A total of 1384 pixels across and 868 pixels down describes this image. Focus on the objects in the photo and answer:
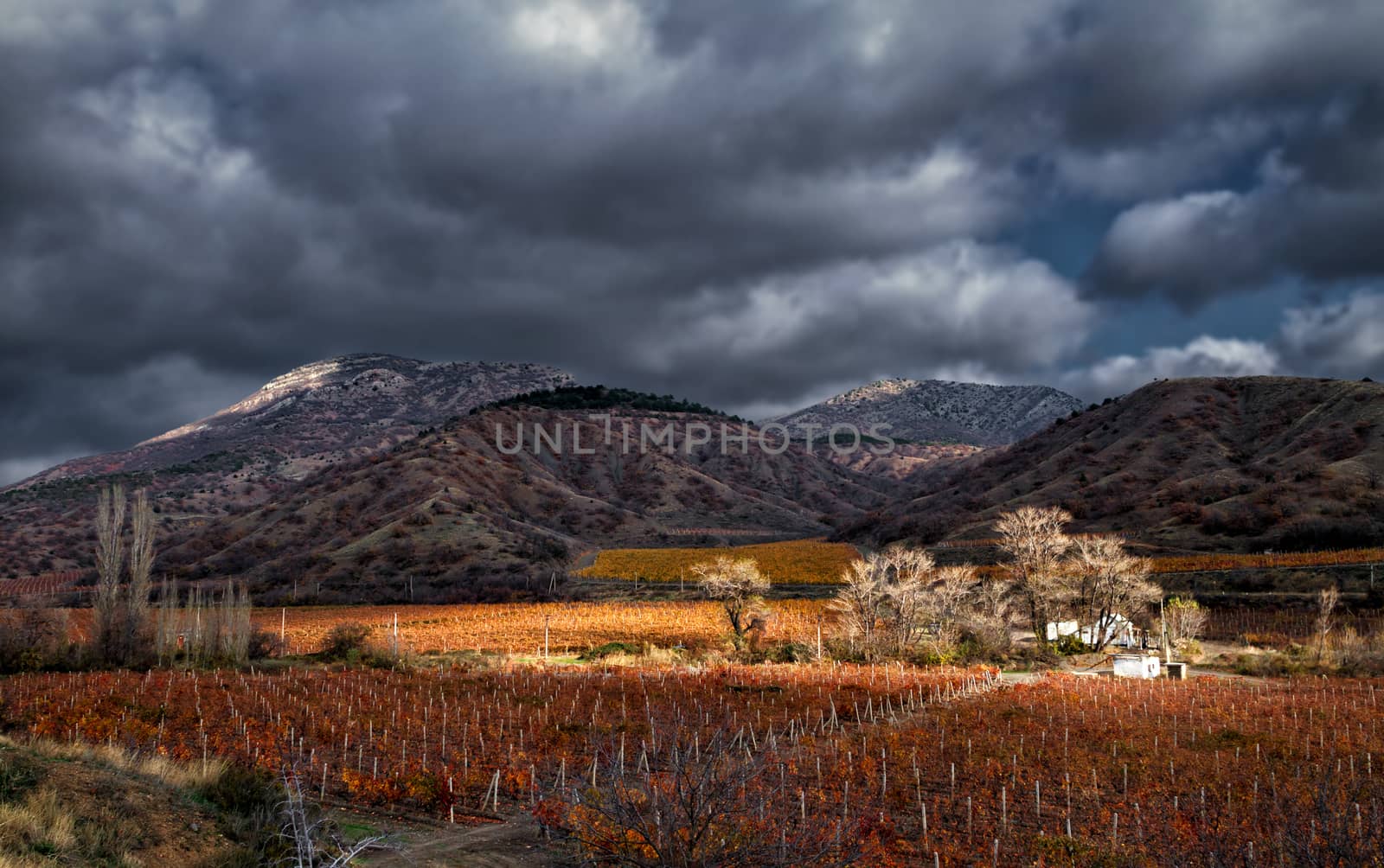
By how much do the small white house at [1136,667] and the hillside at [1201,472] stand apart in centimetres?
3873

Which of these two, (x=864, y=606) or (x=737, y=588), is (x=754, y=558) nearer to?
(x=737, y=588)

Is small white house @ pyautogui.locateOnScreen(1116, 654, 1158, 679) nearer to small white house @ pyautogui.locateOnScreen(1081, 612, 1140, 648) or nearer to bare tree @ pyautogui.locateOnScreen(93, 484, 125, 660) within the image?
small white house @ pyautogui.locateOnScreen(1081, 612, 1140, 648)

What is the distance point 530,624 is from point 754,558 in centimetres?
4291

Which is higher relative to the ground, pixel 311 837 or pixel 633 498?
pixel 633 498

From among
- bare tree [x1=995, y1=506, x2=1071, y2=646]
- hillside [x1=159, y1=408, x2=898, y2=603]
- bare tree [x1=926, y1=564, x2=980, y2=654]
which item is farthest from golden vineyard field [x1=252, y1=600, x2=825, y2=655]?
bare tree [x1=995, y1=506, x2=1071, y2=646]

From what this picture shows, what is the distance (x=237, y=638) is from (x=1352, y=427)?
96282mm

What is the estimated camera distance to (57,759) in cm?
1020

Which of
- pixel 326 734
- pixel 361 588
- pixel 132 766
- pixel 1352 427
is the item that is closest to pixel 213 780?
pixel 132 766

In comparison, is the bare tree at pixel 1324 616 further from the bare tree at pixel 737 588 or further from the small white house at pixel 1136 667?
the bare tree at pixel 737 588

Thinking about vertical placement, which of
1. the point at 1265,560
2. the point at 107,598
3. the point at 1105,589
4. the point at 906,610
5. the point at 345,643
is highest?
the point at 107,598

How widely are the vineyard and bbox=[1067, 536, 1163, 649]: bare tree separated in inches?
362

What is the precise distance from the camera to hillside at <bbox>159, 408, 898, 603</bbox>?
261 ft

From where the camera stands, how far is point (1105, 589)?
3853 centimetres

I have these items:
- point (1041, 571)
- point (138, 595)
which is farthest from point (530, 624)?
point (1041, 571)
